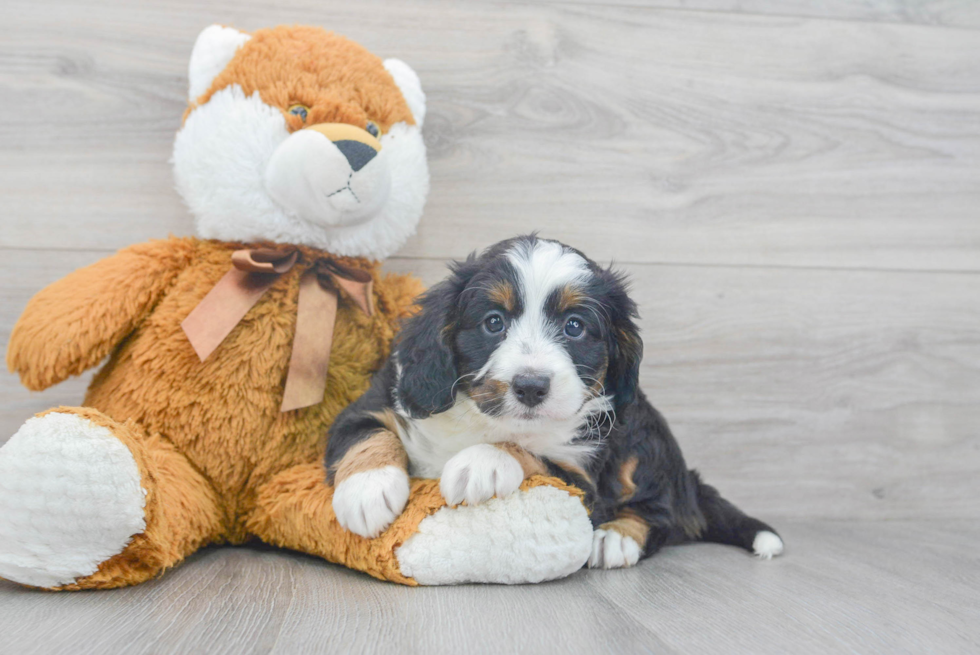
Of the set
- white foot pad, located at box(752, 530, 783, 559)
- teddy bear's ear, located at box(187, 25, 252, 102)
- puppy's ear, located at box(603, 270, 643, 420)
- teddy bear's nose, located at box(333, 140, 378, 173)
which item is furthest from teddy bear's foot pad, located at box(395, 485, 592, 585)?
teddy bear's ear, located at box(187, 25, 252, 102)

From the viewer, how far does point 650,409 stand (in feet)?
5.89

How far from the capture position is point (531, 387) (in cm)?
131

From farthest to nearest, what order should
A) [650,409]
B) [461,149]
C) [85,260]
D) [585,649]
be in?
[461,149]
[85,260]
[650,409]
[585,649]

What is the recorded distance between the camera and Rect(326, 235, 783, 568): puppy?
1.35 m

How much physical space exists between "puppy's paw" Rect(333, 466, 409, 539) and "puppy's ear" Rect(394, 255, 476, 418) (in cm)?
15

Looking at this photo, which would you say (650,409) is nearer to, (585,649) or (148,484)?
(585,649)

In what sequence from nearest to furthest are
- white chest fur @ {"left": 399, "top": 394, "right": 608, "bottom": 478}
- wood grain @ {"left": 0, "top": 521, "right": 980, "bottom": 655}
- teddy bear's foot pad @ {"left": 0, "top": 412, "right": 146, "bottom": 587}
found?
wood grain @ {"left": 0, "top": 521, "right": 980, "bottom": 655}, teddy bear's foot pad @ {"left": 0, "top": 412, "right": 146, "bottom": 587}, white chest fur @ {"left": 399, "top": 394, "right": 608, "bottom": 478}

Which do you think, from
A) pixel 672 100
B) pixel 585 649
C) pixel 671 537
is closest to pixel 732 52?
pixel 672 100

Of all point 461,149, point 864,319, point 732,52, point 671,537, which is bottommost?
point 671,537

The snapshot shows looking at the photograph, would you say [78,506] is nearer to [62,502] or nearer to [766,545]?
[62,502]

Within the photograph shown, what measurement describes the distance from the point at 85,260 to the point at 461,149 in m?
1.11

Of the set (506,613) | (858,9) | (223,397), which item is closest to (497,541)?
(506,613)

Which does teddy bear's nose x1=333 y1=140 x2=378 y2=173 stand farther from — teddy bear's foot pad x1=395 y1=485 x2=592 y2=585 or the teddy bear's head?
teddy bear's foot pad x1=395 y1=485 x2=592 y2=585

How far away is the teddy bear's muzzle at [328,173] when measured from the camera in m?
1.58
